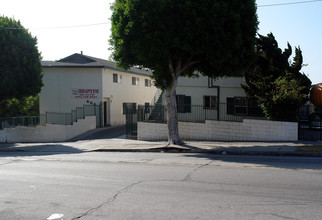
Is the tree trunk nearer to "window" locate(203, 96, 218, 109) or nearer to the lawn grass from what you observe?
the lawn grass

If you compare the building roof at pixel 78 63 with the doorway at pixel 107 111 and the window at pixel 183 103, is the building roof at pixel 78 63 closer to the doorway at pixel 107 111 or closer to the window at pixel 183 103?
the doorway at pixel 107 111

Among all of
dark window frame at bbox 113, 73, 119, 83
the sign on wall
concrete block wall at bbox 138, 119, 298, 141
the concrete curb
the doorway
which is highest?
dark window frame at bbox 113, 73, 119, 83

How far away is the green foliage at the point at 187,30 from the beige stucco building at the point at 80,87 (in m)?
13.4

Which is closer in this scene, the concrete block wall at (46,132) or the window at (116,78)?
the concrete block wall at (46,132)

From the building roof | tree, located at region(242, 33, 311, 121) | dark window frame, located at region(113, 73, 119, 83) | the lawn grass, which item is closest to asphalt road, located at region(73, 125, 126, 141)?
the building roof

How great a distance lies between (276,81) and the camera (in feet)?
54.0

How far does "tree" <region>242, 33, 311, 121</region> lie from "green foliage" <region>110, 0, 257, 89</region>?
7.88 ft

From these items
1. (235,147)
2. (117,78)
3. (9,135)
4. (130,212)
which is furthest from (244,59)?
(9,135)

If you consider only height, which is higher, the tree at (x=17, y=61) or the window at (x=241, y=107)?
the tree at (x=17, y=61)

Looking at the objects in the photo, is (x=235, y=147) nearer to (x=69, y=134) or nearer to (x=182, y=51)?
(x=182, y=51)

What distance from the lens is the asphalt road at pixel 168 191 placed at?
18.6 ft

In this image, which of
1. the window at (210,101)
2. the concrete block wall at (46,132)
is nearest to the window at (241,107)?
the window at (210,101)

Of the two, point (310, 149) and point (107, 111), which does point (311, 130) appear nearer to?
point (310, 149)

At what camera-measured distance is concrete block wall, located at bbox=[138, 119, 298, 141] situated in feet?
52.7
